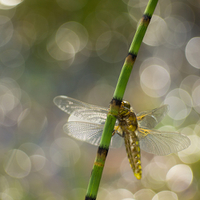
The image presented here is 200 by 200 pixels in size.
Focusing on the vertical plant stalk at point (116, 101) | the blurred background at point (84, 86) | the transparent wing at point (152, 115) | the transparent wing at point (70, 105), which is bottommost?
the vertical plant stalk at point (116, 101)

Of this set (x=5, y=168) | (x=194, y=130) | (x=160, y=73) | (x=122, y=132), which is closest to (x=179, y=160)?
(x=194, y=130)

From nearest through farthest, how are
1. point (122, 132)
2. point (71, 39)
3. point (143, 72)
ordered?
point (122, 132)
point (143, 72)
point (71, 39)

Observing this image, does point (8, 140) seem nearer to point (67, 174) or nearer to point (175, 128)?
point (67, 174)

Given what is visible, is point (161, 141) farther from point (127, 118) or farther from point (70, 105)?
point (70, 105)

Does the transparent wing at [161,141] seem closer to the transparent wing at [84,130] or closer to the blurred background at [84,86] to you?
the transparent wing at [84,130]

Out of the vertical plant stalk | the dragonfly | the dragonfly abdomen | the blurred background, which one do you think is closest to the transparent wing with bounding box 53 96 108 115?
the dragonfly

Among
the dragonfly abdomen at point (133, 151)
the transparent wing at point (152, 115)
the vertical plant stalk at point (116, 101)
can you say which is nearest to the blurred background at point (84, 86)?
the transparent wing at point (152, 115)

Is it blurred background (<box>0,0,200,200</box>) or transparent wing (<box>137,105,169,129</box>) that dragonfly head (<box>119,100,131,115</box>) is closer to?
transparent wing (<box>137,105,169,129</box>)
